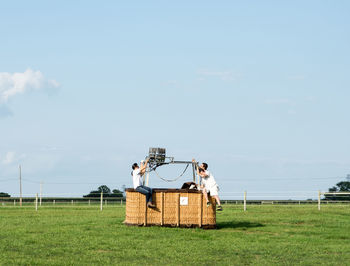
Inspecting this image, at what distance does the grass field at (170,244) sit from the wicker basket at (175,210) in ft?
2.27

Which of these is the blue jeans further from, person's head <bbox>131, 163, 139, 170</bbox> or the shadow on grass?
the shadow on grass

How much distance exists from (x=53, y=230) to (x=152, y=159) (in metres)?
5.36

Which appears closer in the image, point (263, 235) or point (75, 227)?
point (263, 235)

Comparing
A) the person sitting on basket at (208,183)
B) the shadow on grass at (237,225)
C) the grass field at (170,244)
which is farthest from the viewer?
the shadow on grass at (237,225)

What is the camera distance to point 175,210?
68.3 ft

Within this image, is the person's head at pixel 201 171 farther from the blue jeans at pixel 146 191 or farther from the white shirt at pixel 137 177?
the white shirt at pixel 137 177

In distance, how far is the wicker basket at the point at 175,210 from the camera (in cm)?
2078

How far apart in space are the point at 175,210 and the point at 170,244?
4847 mm

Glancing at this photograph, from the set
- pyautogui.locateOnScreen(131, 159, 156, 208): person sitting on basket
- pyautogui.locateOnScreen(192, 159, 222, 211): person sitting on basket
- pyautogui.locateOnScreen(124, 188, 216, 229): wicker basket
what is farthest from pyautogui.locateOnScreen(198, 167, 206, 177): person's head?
pyautogui.locateOnScreen(131, 159, 156, 208): person sitting on basket

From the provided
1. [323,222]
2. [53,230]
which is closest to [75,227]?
[53,230]

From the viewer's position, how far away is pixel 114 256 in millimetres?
13789

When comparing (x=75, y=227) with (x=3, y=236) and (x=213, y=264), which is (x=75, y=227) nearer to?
(x=3, y=236)

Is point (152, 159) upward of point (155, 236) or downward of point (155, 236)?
upward

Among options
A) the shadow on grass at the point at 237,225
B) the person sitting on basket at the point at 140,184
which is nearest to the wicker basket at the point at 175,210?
the person sitting on basket at the point at 140,184
